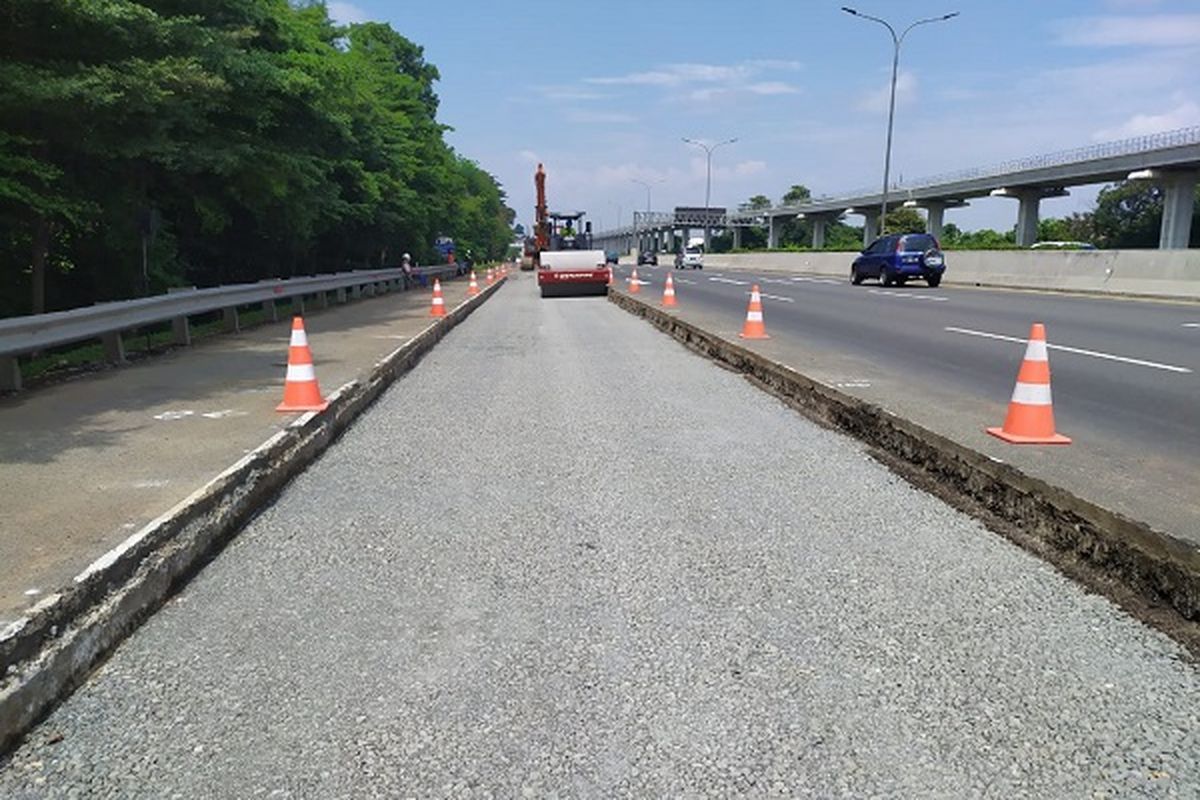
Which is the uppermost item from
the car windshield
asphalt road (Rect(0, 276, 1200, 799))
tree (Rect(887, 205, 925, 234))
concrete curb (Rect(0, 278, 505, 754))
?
tree (Rect(887, 205, 925, 234))

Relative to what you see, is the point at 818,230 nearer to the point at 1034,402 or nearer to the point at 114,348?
the point at 114,348

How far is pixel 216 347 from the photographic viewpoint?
44.2 feet

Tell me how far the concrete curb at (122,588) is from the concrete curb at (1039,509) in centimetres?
456

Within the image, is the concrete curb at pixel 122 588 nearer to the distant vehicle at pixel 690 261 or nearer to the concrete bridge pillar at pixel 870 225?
the distant vehicle at pixel 690 261

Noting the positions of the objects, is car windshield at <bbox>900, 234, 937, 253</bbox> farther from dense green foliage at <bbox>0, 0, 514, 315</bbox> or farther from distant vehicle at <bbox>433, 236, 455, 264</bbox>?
distant vehicle at <bbox>433, 236, 455, 264</bbox>

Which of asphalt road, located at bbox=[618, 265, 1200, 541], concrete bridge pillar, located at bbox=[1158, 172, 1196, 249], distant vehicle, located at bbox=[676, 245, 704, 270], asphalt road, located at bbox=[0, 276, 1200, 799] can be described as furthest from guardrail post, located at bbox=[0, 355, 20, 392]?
distant vehicle, located at bbox=[676, 245, 704, 270]

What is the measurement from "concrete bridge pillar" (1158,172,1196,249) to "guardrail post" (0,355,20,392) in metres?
65.4

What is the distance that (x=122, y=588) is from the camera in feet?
13.2

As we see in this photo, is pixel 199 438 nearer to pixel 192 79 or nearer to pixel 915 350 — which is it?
pixel 192 79

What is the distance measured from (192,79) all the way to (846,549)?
1116cm

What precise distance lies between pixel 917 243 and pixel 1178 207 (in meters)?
38.7

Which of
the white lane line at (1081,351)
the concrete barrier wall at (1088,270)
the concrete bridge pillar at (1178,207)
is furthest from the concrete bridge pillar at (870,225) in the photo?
the white lane line at (1081,351)

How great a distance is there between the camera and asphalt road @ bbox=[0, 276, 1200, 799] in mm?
2924

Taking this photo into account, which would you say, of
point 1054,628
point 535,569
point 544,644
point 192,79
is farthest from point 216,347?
point 1054,628
